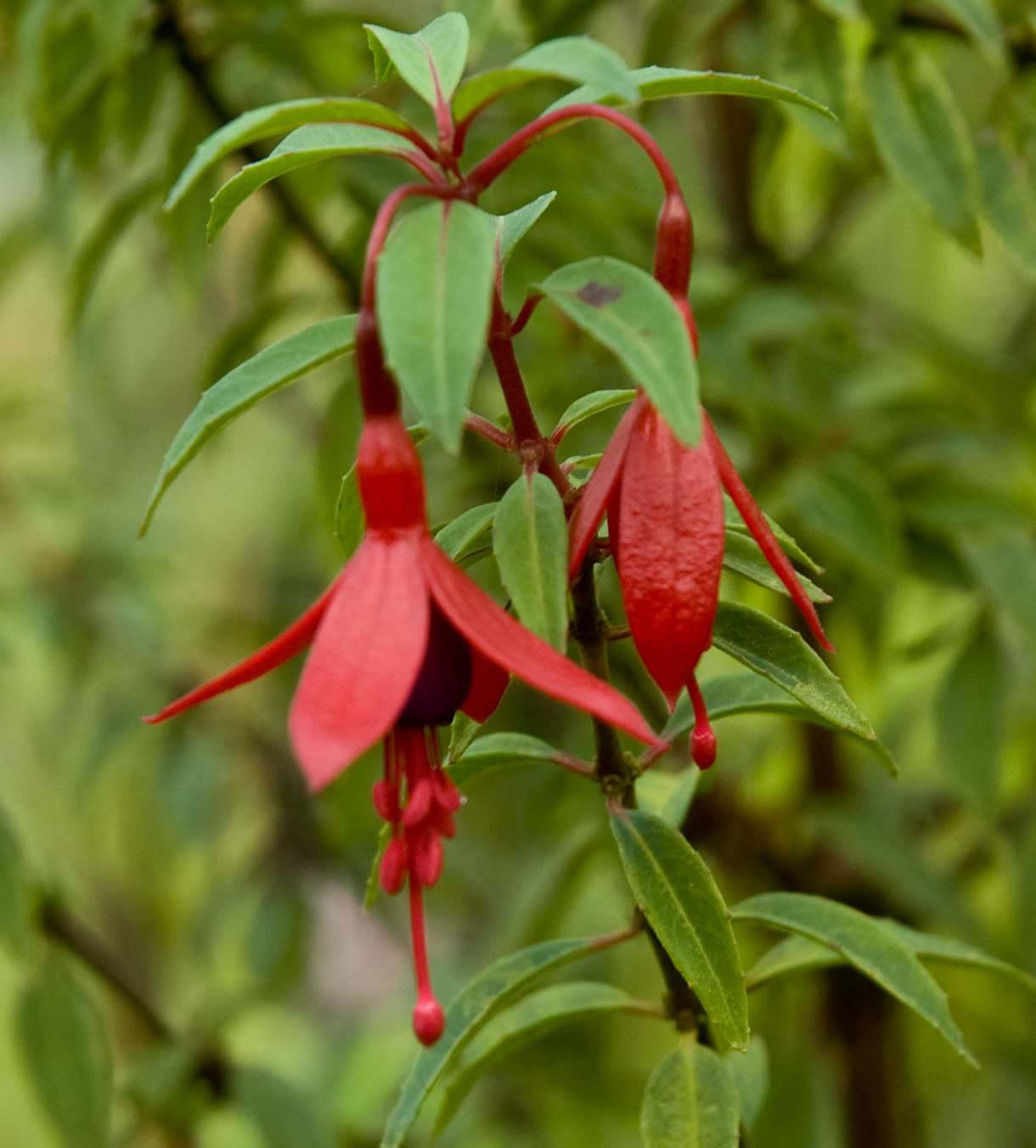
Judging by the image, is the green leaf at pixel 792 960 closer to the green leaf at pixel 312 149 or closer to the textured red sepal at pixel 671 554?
the textured red sepal at pixel 671 554

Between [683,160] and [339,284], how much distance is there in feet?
0.79

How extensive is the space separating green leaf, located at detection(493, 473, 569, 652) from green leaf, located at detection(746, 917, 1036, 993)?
0.22 metres

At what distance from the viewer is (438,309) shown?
34 centimetres

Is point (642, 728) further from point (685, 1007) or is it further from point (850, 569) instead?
point (850, 569)

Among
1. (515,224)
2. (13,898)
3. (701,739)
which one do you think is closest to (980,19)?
(515,224)

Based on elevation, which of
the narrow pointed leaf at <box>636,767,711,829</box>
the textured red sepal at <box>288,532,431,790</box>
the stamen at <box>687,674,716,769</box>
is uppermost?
the textured red sepal at <box>288,532,431,790</box>

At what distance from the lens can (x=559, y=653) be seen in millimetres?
356

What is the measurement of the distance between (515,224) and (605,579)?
49 centimetres

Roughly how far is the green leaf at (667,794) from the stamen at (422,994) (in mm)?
201

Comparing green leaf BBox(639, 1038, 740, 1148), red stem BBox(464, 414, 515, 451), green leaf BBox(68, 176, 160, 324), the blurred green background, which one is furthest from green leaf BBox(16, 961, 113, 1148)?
red stem BBox(464, 414, 515, 451)

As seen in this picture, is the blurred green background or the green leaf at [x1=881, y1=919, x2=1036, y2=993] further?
the blurred green background

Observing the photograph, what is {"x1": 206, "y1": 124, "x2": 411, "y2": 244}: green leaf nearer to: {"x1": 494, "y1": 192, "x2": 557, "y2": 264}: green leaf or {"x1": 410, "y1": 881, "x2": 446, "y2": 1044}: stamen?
{"x1": 494, "y1": 192, "x2": 557, "y2": 264}: green leaf

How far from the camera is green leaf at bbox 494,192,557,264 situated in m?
0.45

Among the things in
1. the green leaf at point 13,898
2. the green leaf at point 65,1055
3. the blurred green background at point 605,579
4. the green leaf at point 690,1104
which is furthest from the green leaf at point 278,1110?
the green leaf at point 690,1104
